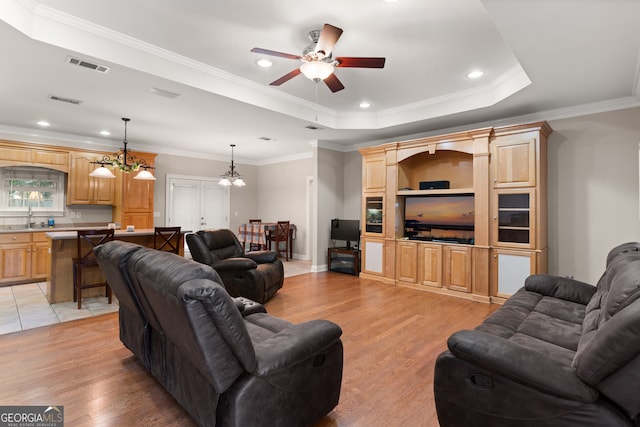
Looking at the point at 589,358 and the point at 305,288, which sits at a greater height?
the point at 589,358

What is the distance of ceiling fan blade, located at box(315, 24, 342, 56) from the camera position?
2.43m

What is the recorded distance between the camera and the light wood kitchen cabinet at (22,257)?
209 inches

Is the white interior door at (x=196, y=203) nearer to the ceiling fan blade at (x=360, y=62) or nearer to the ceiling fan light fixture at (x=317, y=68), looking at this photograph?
the ceiling fan light fixture at (x=317, y=68)

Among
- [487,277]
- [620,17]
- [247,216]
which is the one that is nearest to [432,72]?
[620,17]

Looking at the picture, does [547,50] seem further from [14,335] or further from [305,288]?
[14,335]

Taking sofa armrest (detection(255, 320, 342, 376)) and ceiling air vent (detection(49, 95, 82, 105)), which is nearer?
sofa armrest (detection(255, 320, 342, 376))

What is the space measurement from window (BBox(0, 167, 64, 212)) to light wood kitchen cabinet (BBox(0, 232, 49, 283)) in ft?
2.98

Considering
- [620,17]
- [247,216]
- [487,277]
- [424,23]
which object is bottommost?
[487,277]

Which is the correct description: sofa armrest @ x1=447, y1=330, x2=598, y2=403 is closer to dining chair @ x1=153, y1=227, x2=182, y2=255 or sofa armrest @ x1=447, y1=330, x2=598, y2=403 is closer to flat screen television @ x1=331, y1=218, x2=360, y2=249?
dining chair @ x1=153, y1=227, x2=182, y2=255

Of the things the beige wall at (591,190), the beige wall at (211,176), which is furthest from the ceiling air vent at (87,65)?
the beige wall at (591,190)

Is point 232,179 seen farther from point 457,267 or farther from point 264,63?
point 457,267

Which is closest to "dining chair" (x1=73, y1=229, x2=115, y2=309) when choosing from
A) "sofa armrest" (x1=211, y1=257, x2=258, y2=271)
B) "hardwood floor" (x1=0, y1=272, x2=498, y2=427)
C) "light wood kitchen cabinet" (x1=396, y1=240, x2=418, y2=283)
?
"hardwood floor" (x1=0, y1=272, x2=498, y2=427)

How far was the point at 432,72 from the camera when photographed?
155 inches

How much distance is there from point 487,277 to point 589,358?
3.47 metres
